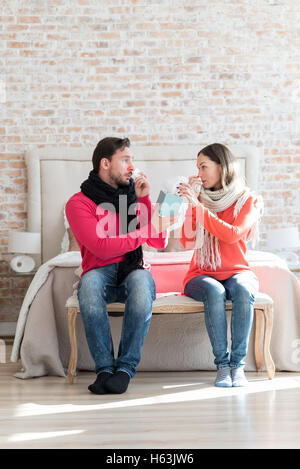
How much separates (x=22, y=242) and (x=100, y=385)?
2206mm

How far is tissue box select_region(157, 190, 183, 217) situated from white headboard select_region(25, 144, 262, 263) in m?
1.91

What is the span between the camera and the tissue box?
10.0 feet

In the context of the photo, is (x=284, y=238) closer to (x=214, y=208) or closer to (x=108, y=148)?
(x=214, y=208)

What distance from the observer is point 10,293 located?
200 inches

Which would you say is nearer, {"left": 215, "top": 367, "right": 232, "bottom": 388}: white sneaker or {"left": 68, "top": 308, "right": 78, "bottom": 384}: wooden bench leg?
{"left": 215, "top": 367, "right": 232, "bottom": 388}: white sneaker

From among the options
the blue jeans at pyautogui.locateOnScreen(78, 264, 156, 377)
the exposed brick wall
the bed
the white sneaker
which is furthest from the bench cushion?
the exposed brick wall

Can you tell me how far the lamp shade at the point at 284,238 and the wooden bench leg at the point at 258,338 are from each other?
1646mm

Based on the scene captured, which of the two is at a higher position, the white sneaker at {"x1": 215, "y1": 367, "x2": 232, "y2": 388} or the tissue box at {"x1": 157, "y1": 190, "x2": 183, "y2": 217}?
the tissue box at {"x1": 157, "y1": 190, "x2": 183, "y2": 217}

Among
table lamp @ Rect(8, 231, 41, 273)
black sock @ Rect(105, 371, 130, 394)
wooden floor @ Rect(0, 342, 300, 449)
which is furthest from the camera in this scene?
table lamp @ Rect(8, 231, 41, 273)

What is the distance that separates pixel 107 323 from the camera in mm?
2971

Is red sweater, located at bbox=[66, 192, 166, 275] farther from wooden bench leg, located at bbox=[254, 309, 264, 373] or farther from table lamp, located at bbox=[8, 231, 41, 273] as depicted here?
table lamp, located at bbox=[8, 231, 41, 273]
